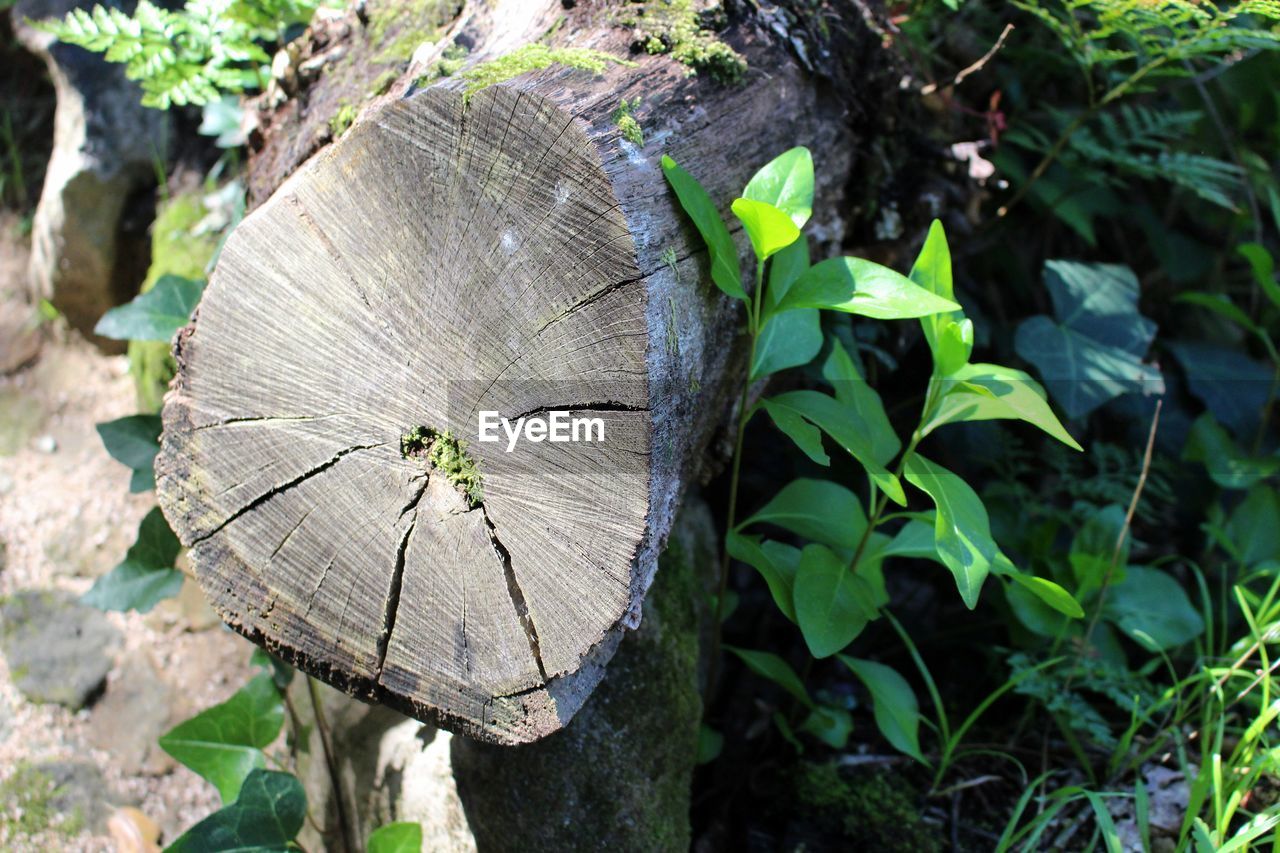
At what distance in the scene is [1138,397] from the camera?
2557 millimetres

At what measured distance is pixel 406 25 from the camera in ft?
5.73

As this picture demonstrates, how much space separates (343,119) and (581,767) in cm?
116

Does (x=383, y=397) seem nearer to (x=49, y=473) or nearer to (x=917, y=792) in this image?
(x=917, y=792)

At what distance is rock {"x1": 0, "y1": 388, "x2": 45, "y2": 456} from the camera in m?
2.72

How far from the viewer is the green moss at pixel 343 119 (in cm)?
163

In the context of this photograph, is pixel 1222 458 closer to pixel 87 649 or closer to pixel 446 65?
pixel 446 65

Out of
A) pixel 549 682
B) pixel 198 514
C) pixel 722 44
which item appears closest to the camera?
pixel 549 682

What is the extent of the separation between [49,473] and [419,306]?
6.35 ft

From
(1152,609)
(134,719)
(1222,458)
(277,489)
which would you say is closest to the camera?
(277,489)

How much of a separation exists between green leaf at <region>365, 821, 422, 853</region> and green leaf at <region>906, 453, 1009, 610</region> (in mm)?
946

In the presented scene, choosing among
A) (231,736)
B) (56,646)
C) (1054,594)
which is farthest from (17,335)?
(1054,594)

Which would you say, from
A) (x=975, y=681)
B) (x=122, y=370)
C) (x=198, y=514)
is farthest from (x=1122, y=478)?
(x=122, y=370)

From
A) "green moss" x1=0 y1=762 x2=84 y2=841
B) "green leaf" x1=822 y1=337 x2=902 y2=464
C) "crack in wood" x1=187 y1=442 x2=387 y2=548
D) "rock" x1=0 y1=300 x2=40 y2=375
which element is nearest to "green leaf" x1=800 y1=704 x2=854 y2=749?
"green leaf" x1=822 y1=337 x2=902 y2=464

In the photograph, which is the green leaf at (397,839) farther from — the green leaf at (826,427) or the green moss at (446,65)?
the green moss at (446,65)
